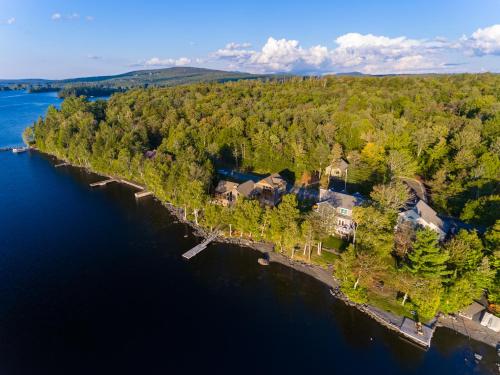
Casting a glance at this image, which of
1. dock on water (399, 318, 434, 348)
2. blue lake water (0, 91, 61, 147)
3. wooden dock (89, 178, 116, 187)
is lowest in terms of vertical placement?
dock on water (399, 318, 434, 348)

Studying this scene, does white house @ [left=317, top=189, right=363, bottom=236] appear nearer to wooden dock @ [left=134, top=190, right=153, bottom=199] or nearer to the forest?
the forest

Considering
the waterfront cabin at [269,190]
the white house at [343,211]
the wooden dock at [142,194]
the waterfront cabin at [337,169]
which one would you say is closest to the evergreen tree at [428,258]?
the white house at [343,211]

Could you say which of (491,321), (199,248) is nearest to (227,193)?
(199,248)

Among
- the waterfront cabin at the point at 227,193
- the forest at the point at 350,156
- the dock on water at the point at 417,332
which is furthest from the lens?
the waterfront cabin at the point at 227,193

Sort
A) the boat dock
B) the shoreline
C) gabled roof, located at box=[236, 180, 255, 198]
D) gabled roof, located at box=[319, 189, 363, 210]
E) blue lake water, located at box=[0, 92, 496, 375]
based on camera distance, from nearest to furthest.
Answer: blue lake water, located at box=[0, 92, 496, 375]
the shoreline
the boat dock
gabled roof, located at box=[319, 189, 363, 210]
gabled roof, located at box=[236, 180, 255, 198]

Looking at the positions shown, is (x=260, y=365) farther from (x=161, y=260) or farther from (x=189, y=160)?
(x=189, y=160)

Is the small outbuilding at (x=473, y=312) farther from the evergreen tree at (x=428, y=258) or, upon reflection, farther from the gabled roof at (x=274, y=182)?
the gabled roof at (x=274, y=182)

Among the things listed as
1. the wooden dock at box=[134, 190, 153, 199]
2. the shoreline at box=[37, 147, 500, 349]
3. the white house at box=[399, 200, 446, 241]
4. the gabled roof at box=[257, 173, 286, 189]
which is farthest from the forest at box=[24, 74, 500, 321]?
the gabled roof at box=[257, 173, 286, 189]
